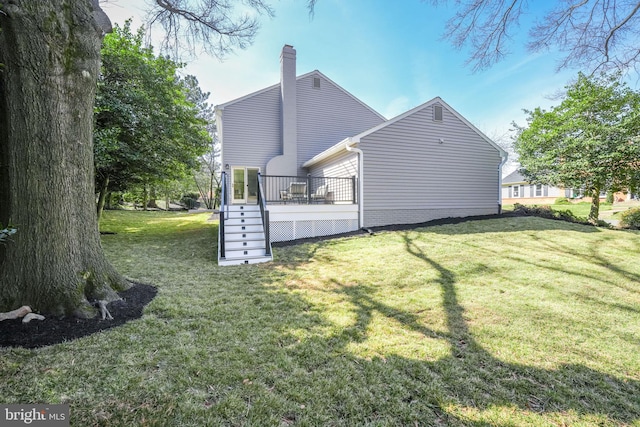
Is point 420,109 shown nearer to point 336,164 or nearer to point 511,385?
point 336,164

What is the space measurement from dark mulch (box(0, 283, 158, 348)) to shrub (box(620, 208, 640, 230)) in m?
14.8

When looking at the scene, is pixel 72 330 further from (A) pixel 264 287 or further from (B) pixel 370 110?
(B) pixel 370 110

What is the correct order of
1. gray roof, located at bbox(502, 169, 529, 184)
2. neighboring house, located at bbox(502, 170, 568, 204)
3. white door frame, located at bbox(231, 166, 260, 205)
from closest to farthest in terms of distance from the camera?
white door frame, located at bbox(231, 166, 260, 205) < neighboring house, located at bbox(502, 170, 568, 204) < gray roof, located at bbox(502, 169, 529, 184)

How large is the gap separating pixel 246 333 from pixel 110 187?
40.4 feet

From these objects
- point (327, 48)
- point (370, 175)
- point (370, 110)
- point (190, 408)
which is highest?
point (327, 48)

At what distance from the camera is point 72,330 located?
2.86 meters

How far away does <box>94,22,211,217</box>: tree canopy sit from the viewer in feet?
28.3

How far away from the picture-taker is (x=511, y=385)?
2355mm

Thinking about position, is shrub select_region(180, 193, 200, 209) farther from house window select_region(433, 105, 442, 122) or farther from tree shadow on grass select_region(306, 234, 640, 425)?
tree shadow on grass select_region(306, 234, 640, 425)

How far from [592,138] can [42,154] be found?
48.9 feet

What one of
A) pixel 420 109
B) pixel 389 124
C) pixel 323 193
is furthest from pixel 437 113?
pixel 323 193

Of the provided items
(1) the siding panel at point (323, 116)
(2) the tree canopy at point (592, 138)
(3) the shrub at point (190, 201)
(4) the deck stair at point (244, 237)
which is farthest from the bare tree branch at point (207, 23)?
(3) the shrub at point (190, 201)

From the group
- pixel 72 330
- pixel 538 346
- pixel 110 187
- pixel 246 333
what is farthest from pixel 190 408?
pixel 110 187

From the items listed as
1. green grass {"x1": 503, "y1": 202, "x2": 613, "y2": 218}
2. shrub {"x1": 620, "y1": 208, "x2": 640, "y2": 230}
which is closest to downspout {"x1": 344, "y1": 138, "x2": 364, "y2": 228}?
green grass {"x1": 503, "y1": 202, "x2": 613, "y2": 218}
